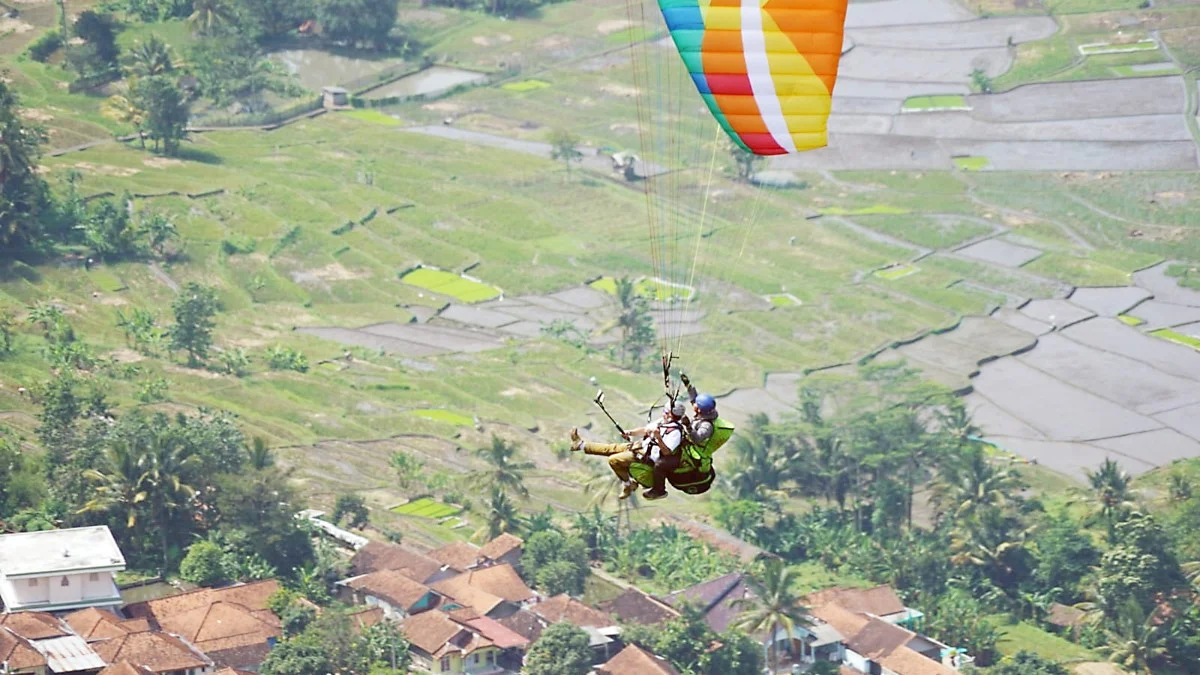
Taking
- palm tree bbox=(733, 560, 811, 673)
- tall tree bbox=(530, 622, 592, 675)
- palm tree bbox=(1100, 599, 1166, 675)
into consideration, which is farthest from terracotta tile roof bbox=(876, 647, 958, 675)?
tall tree bbox=(530, 622, 592, 675)

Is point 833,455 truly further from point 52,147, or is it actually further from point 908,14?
point 908,14

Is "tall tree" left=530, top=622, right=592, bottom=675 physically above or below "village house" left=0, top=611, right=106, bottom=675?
below

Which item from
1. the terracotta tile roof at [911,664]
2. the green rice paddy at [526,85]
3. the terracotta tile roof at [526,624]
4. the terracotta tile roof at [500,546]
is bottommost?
the terracotta tile roof at [911,664]

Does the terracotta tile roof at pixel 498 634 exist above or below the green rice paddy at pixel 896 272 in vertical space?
below

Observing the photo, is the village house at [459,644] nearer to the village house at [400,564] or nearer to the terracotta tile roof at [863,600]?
the village house at [400,564]

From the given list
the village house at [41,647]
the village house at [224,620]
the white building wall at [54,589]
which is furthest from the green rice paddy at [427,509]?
the village house at [41,647]

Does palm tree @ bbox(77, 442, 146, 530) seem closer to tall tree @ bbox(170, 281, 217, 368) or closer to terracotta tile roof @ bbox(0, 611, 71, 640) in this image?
terracotta tile roof @ bbox(0, 611, 71, 640)
